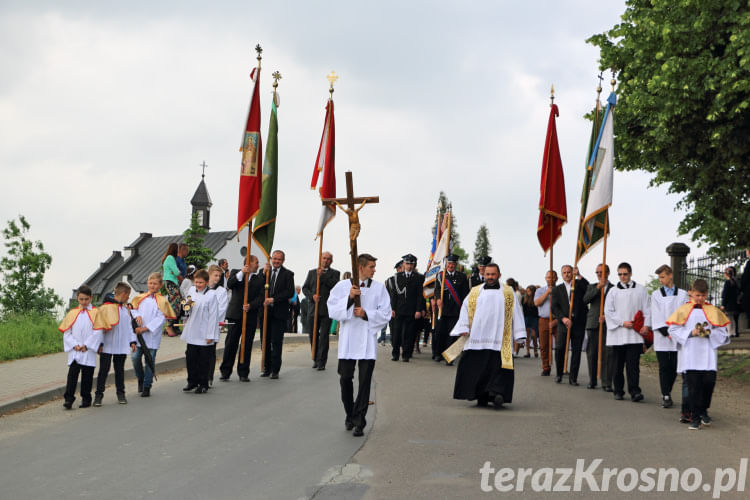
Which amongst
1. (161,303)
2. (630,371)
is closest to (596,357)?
(630,371)

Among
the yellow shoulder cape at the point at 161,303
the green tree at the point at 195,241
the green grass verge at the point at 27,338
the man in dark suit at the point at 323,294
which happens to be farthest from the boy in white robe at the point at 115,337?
the green tree at the point at 195,241

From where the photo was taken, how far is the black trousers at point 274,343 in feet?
44.0

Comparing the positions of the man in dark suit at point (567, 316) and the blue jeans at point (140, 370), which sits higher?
the man in dark suit at point (567, 316)

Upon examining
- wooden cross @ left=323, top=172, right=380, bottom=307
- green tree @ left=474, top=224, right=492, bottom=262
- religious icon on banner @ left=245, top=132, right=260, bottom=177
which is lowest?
wooden cross @ left=323, top=172, right=380, bottom=307

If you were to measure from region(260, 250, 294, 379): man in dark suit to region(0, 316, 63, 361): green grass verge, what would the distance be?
5.99 metres

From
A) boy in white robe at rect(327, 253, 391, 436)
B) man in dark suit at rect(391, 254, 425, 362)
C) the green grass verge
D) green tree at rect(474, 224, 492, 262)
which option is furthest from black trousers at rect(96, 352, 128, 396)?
green tree at rect(474, 224, 492, 262)

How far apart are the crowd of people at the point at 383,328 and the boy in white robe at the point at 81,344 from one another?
0.01 metres

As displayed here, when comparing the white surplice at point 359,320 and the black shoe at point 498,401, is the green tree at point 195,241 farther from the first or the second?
the white surplice at point 359,320

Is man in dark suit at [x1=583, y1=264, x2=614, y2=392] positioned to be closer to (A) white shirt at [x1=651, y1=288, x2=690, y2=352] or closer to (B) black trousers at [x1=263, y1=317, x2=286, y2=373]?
(A) white shirt at [x1=651, y1=288, x2=690, y2=352]

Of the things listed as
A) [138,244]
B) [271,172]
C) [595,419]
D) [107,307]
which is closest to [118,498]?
[107,307]

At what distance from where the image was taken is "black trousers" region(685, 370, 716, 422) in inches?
370

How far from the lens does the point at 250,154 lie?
590 inches

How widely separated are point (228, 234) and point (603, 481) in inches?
3508

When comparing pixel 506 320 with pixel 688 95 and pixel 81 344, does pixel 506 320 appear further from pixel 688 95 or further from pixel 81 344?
pixel 688 95
